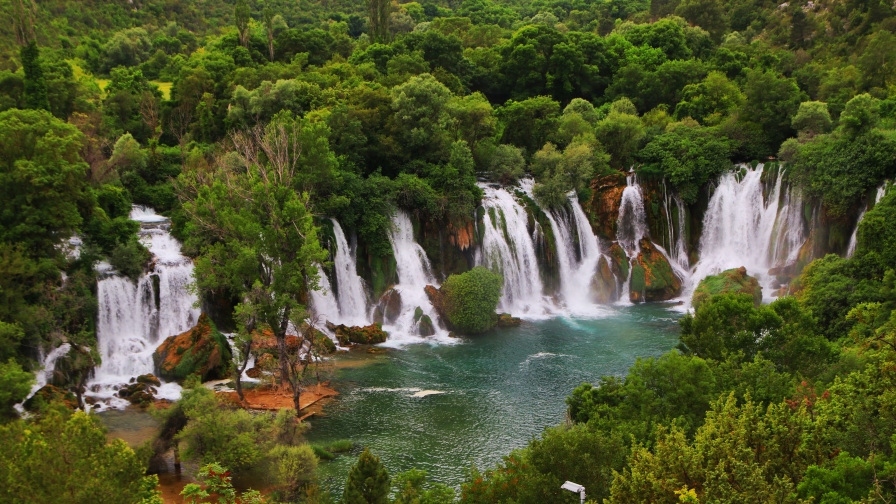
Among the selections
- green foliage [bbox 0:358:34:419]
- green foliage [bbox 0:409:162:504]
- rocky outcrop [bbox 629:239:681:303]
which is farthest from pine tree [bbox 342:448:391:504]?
rocky outcrop [bbox 629:239:681:303]

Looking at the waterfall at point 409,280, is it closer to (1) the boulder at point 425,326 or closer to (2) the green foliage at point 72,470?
(1) the boulder at point 425,326

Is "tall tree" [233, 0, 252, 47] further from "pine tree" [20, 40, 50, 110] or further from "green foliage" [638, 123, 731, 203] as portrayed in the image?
"green foliage" [638, 123, 731, 203]

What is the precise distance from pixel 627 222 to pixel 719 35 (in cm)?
3985

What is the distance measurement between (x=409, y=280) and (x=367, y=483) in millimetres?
23586

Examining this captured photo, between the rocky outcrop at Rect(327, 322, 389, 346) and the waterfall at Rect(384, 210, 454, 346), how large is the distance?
3.08 ft

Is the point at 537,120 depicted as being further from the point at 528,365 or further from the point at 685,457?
the point at 685,457

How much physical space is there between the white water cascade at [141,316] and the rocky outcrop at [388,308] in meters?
9.41

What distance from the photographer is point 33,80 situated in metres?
41.7

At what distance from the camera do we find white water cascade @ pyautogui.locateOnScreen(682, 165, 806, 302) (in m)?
44.8

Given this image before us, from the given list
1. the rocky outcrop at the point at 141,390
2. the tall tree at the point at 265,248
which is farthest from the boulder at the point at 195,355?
the tall tree at the point at 265,248

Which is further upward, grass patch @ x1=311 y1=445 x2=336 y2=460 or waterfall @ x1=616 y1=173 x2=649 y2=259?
waterfall @ x1=616 y1=173 x2=649 y2=259

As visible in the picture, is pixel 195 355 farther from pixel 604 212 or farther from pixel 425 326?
pixel 604 212

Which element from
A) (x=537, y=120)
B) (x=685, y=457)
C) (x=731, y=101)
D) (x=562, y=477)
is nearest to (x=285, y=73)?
(x=537, y=120)

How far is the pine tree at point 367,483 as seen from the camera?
1884cm
